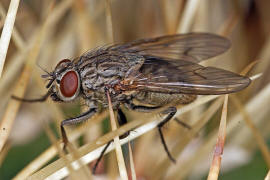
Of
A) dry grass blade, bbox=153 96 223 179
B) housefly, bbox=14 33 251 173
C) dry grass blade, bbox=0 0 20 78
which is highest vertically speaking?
dry grass blade, bbox=0 0 20 78

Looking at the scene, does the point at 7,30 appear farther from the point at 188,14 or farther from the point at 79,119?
the point at 188,14

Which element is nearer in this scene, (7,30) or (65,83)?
(7,30)

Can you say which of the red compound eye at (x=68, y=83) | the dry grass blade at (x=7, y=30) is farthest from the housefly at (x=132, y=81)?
the dry grass blade at (x=7, y=30)

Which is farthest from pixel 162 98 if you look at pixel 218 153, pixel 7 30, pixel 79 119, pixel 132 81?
pixel 7 30

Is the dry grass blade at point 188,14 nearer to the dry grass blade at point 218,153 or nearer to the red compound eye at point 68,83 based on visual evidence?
the red compound eye at point 68,83

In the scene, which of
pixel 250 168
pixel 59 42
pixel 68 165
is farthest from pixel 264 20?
pixel 68 165

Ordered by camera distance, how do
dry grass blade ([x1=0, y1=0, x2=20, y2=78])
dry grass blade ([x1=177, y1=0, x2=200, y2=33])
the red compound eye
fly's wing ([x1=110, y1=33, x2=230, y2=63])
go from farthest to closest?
dry grass blade ([x1=177, y1=0, x2=200, y2=33]) → fly's wing ([x1=110, y1=33, x2=230, y2=63]) → the red compound eye → dry grass blade ([x1=0, y1=0, x2=20, y2=78])

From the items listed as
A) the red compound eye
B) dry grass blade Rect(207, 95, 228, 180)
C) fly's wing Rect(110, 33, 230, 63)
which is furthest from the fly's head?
dry grass blade Rect(207, 95, 228, 180)

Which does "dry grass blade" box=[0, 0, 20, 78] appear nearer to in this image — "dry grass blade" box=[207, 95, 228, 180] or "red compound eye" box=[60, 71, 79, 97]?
"red compound eye" box=[60, 71, 79, 97]

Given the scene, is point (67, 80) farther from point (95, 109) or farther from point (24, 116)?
point (24, 116)
